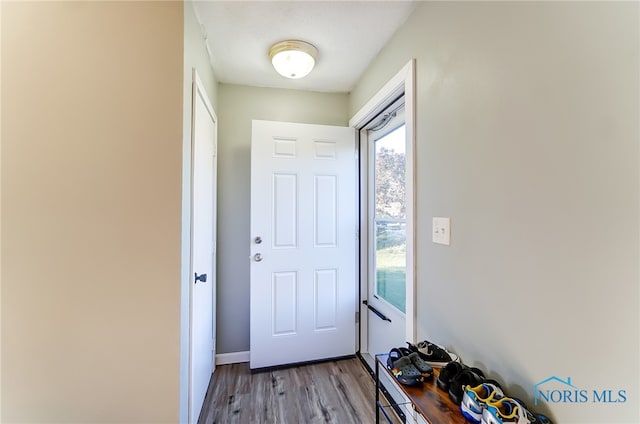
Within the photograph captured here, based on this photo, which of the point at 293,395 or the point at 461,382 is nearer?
the point at 461,382

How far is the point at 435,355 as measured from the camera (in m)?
1.13

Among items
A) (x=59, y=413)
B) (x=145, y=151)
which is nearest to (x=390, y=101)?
(x=145, y=151)

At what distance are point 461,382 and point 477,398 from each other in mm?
92

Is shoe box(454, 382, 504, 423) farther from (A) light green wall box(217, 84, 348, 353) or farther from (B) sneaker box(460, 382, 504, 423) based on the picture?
(A) light green wall box(217, 84, 348, 353)

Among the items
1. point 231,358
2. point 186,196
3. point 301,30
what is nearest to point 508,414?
point 186,196

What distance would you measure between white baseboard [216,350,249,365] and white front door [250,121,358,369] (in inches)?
8.1

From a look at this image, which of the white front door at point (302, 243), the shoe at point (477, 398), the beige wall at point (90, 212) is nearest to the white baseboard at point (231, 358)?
the white front door at point (302, 243)

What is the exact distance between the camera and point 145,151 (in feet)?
4.08

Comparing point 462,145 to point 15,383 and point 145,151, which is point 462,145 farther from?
point 15,383

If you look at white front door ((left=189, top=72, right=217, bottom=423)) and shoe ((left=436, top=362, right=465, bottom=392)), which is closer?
shoe ((left=436, top=362, right=465, bottom=392))

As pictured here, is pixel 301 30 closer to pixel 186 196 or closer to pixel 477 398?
pixel 186 196

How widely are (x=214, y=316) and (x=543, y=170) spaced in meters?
2.23

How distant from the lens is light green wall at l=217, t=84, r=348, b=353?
7.48ft

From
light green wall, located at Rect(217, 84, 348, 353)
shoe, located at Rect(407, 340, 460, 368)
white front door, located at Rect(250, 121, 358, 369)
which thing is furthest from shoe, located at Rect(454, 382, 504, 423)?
light green wall, located at Rect(217, 84, 348, 353)
